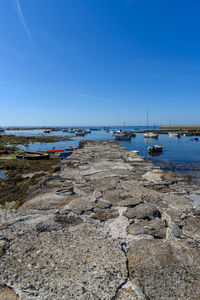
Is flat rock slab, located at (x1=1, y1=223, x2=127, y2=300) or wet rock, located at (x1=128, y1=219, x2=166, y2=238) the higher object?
wet rock, located at (x1=128, y1=219, x2=166, y2=238)

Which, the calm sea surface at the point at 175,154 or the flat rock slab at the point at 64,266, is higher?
the flat rock slab at the point at 64,266

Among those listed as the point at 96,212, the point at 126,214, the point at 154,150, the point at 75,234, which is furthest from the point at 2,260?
the point at 154,150

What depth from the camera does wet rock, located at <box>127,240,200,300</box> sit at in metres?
1.65

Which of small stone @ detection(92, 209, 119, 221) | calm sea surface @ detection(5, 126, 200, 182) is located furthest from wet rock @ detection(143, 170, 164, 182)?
calm sea surface @ detection(5, 126, 200, 182)

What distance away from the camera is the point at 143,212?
308cm

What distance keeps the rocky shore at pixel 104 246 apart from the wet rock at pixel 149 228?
0.05 feet

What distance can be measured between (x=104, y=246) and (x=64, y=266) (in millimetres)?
562

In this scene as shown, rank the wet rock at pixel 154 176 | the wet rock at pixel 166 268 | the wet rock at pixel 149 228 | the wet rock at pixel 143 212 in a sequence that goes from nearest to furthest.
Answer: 1. the wet rock at pixel 166 268
2. the wet rock at pixel 149 228
3. the wet rock at pixel 143 212
4. the wet rock at pixel 154 176

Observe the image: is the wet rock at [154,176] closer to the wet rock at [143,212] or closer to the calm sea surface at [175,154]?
the wet rock at [143,212]

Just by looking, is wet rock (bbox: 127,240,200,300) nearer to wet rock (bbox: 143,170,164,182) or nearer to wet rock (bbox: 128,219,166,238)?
wet rock (bbox: 128,219,166,238)

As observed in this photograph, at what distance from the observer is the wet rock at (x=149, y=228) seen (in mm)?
2547

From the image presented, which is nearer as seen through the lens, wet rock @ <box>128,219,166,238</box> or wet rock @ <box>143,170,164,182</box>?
wet rock @ <box>128,219,166,238</box>

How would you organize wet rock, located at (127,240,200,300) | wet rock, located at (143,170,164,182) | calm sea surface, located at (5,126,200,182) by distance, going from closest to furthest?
1. wet rock, located at (127,240,200,300)
2. wet rock, located at (143,170,164,182)
3. calm sea surface, located at (5,126,200,182)

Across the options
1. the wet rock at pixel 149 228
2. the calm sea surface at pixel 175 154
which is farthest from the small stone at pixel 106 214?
the calm sea surface at pixel 175 154
